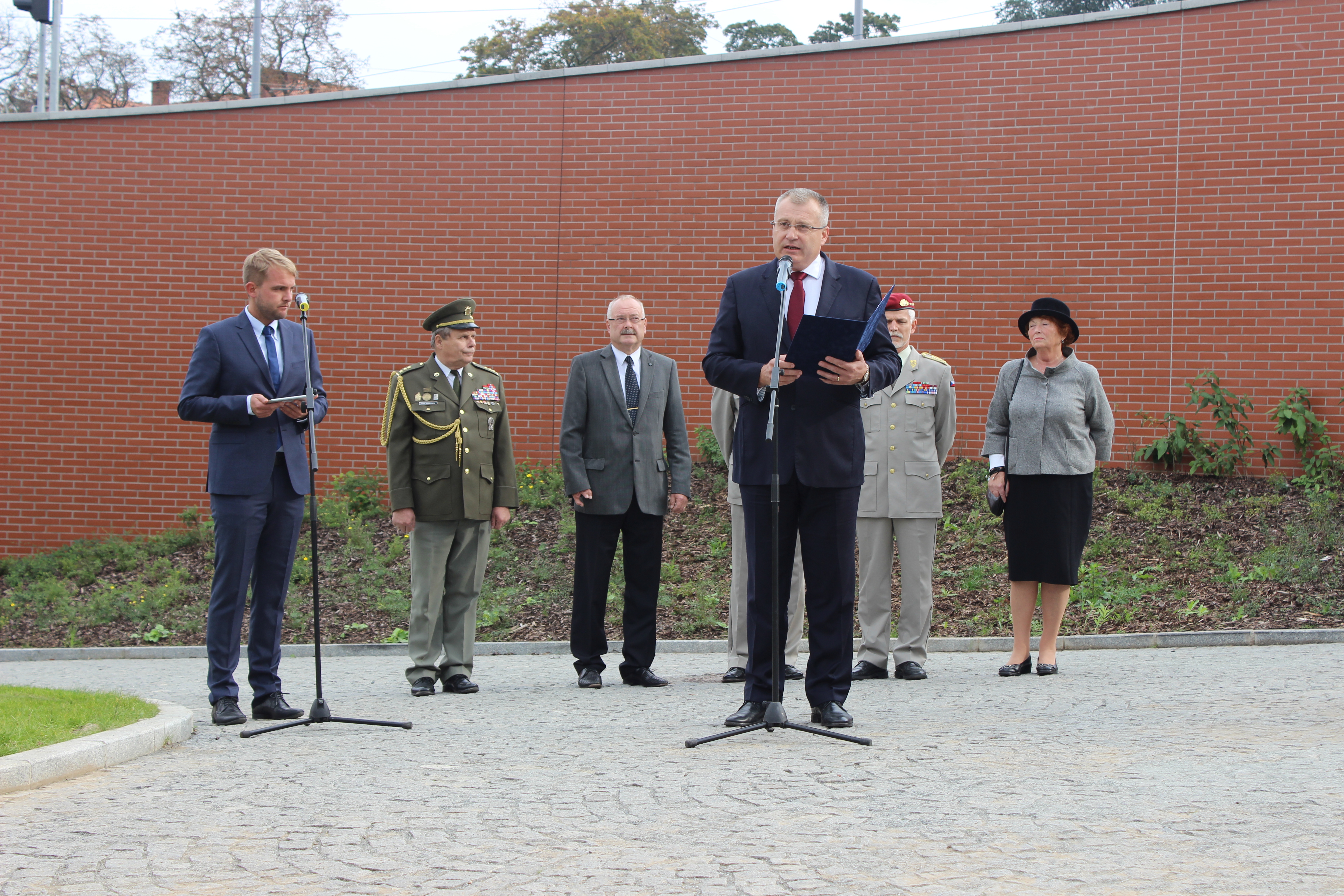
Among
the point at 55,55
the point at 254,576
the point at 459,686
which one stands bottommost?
the point at 459,686

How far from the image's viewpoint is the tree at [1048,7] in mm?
28516

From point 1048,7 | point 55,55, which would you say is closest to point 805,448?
point 55,55

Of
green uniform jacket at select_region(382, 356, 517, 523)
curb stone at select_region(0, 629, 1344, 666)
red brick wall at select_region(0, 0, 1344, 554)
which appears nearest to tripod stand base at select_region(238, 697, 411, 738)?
green uniform jacket at select_region(382, 356, 517, 523)

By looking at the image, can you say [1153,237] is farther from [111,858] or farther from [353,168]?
[111,858]

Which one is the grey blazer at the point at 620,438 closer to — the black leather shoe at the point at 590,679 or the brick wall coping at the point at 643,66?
the black leather shoe at the point at 590,679

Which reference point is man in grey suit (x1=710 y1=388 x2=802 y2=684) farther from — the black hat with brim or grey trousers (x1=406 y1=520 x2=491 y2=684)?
the black hat with brim

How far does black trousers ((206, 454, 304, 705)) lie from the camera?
6.41m

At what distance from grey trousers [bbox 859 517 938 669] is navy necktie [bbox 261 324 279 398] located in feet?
11.5

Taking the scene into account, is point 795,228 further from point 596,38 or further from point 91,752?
point 596,38

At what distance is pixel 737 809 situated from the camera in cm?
422

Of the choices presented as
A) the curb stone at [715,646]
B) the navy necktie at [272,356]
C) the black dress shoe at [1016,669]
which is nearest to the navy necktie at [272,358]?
the navy necktie at [272,356]

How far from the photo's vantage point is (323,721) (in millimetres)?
6238

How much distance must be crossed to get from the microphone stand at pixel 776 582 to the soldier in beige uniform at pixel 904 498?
234 centimetres

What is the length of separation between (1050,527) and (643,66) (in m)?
8.77
